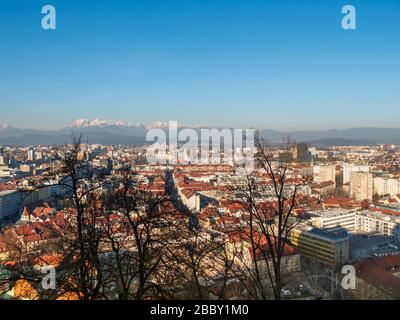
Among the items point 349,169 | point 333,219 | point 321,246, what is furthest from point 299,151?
point 349,169

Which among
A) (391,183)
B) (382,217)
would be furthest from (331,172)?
(382,217)

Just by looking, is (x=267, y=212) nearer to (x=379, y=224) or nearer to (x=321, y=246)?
(x=321, y=246)

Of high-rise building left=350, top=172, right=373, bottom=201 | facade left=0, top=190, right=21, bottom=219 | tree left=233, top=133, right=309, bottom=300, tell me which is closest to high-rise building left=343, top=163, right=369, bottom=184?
high-rise building left=350, top=172, right=373, bottom=201

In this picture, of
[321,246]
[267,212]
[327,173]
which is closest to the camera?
[267,212]

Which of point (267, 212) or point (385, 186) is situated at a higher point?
point (267, 212)
